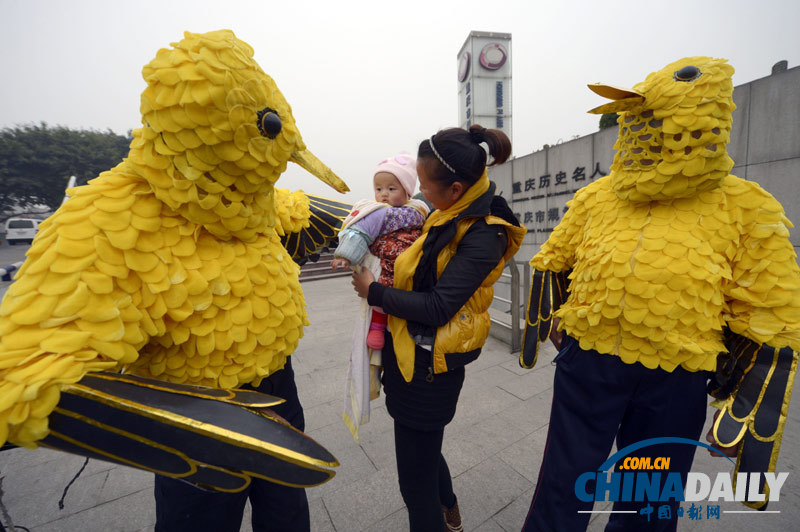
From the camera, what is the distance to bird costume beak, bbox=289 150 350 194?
1043 millimetres

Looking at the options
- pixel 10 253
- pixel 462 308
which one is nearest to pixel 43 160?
pixel 10 253

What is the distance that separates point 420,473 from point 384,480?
2.71 ft

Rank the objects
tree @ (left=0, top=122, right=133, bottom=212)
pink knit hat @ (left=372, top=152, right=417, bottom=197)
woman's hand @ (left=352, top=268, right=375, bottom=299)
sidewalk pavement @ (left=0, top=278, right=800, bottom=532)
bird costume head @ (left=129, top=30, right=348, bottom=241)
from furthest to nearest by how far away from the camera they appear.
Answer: tree @ (left=0, top=122, right=133, bottom=212) < sidewalk pavement @ (left=0, top=278, right=800, bottom=532) < pink knit hat @ (left=372, top=152, right=417, bottom=197) < woman's hand @ (left=352, top=268, right=375, bottom=299) < bird costume head @ (left=129, top=30, right=348, bottom=241)

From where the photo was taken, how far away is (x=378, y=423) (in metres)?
2.50

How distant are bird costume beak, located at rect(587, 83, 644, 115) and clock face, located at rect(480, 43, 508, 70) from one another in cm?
1630

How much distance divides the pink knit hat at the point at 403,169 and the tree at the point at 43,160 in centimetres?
2586

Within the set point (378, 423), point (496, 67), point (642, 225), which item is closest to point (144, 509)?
point (378, 423)

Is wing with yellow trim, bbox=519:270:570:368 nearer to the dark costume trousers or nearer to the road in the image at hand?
the dark costume trousers

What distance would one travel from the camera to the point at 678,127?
1101 millimetres

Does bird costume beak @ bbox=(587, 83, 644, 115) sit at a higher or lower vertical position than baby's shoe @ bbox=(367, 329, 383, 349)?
higher

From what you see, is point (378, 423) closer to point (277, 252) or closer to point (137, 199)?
point (277, 252)

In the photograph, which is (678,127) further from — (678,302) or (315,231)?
(315,231)

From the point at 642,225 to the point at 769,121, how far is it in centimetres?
524

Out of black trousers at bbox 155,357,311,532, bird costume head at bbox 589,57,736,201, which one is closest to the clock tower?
bird costume head at bbox 589,57,736,201
